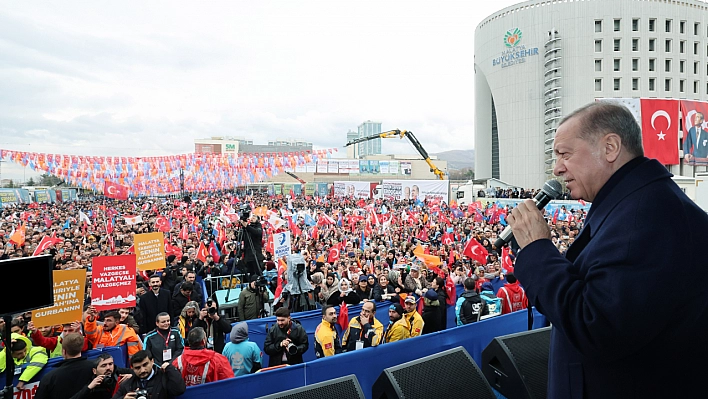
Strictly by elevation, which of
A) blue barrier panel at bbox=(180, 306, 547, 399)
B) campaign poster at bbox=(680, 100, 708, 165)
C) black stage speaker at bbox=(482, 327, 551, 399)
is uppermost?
campaign poster at bbox=(680, 100, 708, 165)

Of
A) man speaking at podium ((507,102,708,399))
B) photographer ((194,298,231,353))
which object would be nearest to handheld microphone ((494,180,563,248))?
man speaking at podium ((507,102,708,399))

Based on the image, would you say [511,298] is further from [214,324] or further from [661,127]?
[661,127]

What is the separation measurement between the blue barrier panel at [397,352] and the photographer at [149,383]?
1272 mm

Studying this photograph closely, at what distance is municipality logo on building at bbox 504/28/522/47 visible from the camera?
178ft

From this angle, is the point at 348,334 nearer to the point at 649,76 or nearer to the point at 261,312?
the point at 261,312

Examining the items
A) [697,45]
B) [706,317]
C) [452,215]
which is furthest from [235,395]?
[697,45]

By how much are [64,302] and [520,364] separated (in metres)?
5.65

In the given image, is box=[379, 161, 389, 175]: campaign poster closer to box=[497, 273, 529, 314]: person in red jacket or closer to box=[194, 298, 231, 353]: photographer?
box=[497, 273, 529, 314]: person in red jacket

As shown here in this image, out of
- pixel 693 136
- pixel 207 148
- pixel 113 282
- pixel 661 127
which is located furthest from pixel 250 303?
pixel 207 148

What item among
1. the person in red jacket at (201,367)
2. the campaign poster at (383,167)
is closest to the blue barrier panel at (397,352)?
the person in red jacket at (201,367)

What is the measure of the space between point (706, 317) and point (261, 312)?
7.52 meters

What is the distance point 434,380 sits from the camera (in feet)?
9.56

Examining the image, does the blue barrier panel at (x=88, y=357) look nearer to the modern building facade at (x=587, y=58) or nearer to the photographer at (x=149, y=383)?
the photographer at (x=149, y=383)

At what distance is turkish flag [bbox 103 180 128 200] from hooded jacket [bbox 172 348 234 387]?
134 feet
